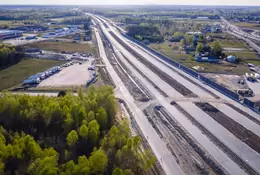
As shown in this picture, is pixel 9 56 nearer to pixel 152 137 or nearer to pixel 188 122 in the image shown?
pixel 152 137

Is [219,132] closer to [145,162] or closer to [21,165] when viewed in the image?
[145,162]

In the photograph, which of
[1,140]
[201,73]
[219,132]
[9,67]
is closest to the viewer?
[1,140]

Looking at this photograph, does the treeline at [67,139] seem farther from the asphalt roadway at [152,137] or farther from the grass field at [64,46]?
the grass field at [64,46]

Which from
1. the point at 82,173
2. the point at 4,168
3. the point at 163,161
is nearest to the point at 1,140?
the point at 4,168

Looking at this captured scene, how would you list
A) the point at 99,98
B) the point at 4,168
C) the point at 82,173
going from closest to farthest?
the point at 82,173 < the point at 4,168 < the point at 99,98

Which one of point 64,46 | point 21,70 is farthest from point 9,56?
point 64,46
